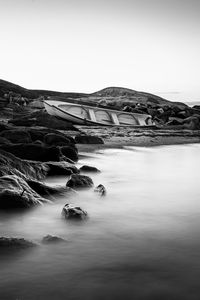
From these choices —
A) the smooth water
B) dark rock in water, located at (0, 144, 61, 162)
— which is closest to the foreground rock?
the smooth water

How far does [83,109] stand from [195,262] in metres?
22.3

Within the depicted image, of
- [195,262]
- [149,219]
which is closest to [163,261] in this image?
[195,262]

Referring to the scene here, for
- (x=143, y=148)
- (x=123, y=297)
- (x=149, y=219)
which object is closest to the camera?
(x=123, y=297)

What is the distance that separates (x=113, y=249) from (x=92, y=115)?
21390 millimetres

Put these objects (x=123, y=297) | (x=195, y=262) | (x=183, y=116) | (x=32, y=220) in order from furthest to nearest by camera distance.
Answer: (x=183, y=116), (x=32, y=220), (x=195, y=262), (x=123, y=297)

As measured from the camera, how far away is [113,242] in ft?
14.2

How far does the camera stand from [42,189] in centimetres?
599

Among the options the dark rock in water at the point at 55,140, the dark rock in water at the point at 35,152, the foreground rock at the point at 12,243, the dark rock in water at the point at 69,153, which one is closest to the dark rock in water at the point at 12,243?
the foreground rock at the point at 12,243

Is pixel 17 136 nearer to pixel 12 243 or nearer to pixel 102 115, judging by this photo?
pixel 12 243

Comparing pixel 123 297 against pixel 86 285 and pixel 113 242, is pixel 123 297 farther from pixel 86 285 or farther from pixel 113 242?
pixel 113 242

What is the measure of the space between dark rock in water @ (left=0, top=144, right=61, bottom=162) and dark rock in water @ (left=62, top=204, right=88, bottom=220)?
3557 mm

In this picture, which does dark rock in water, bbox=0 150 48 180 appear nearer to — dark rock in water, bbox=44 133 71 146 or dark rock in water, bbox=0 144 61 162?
dark rock in water, bbox=0 144 61 162

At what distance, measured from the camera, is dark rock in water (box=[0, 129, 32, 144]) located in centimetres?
1147

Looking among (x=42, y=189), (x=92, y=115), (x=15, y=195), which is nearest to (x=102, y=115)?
(x=92, y=115)
